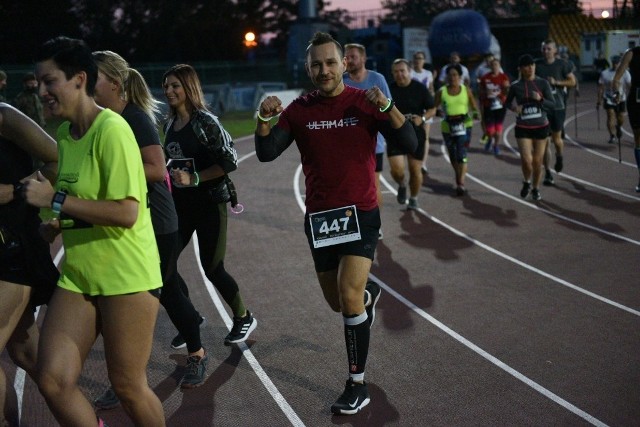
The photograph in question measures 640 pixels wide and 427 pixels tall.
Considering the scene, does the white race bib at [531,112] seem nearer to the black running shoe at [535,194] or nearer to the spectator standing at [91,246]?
the black running shoe at [535,194]

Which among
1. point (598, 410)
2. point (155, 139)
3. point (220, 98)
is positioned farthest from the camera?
point (220, 98)

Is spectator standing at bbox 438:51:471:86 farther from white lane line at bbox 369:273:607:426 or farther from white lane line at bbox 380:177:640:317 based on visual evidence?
white lane line at bbox 369:273:607:426

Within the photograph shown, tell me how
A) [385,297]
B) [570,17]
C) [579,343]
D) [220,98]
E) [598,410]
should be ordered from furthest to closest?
[570,17], [220,98], [385,297], [579,343], [598,410]

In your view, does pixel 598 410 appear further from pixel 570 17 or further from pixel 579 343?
pixel 570 17

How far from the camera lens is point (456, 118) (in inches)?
558

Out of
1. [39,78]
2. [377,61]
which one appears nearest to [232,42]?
[377,61]

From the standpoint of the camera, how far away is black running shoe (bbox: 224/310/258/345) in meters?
6.92

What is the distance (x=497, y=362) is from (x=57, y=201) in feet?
11.9

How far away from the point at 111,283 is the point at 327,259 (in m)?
2.00

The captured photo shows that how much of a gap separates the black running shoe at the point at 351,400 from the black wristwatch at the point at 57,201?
7.75 feet

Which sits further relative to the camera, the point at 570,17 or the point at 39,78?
the point at 570,17

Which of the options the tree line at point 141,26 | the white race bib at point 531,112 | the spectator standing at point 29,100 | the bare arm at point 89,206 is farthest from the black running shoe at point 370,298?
the tree line at point 141,26

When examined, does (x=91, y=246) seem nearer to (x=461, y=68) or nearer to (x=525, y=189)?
(x=525, y=189)

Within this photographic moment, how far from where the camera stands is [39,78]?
12.6 feet
